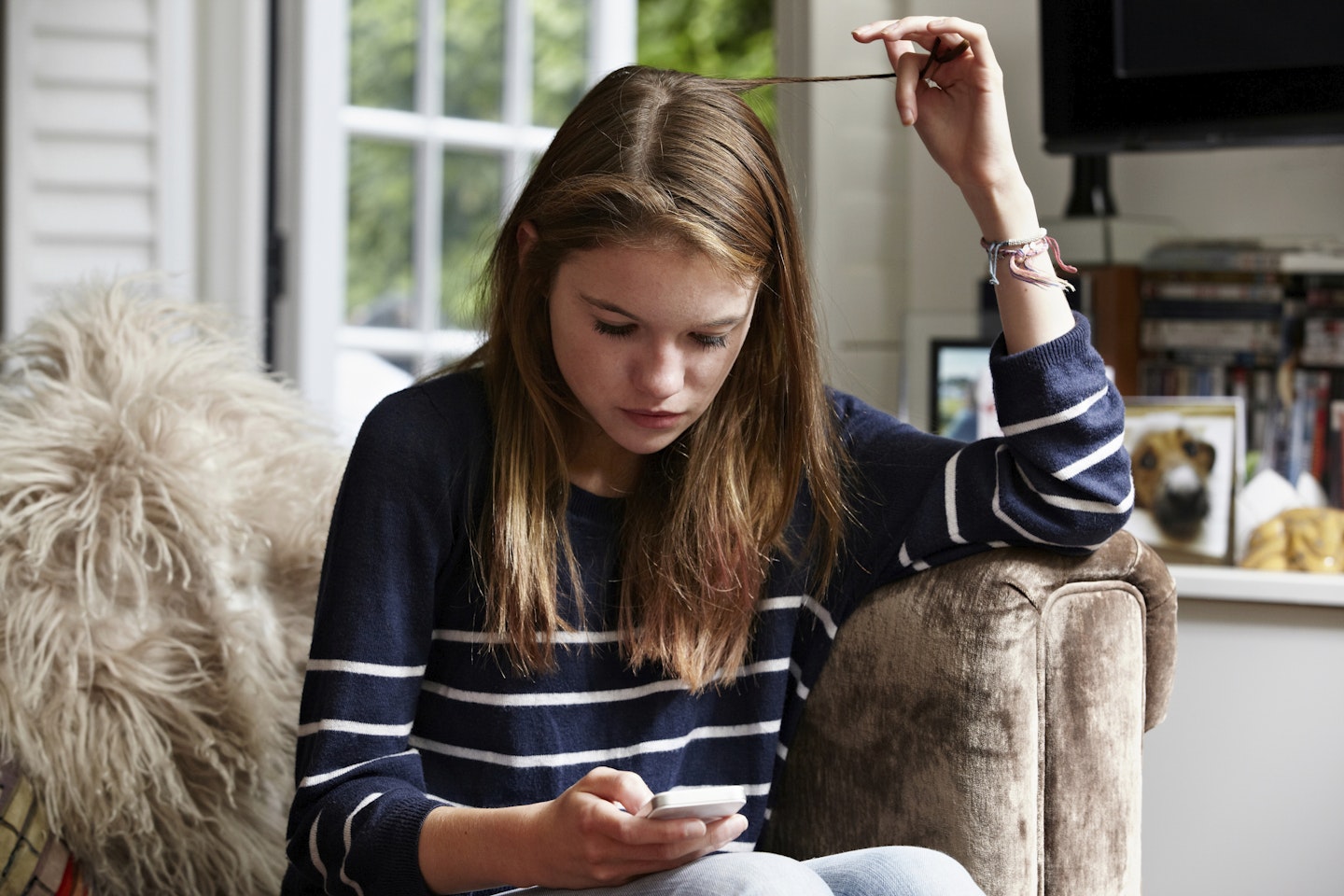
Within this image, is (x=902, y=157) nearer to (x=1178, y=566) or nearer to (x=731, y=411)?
(x=1178, y=566)

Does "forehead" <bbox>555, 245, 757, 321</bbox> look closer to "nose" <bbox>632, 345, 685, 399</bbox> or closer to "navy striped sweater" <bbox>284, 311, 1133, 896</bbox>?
"nose" <bbox>632, 345, 685, 399</bbox>

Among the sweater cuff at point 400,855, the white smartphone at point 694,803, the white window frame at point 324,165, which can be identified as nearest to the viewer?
the white smartphone at point 694,803

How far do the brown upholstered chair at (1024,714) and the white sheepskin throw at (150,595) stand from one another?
533mm

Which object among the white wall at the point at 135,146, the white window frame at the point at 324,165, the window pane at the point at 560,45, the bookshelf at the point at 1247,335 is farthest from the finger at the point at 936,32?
the window pane at the point at 560,45

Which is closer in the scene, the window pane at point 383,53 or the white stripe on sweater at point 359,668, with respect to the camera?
the white stripe on sweater at point 359,668

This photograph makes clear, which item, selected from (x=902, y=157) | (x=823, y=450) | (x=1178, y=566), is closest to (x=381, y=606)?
(x=823, y=450)

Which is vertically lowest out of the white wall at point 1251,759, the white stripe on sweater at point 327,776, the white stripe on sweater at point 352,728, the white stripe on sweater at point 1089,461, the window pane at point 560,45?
the white wall at point 1251,759

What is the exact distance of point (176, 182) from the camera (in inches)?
86.7

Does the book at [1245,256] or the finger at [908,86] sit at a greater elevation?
the finger at [908,86]

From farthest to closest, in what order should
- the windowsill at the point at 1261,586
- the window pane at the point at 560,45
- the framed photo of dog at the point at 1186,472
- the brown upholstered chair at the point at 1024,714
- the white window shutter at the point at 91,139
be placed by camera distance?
the window pane at the point at 560,45 → the white window shutter at the point at 91,139 → the framed photo of dog at the point at 1186,472 → the windowsill at the point at 1261,586 → the brown upholstered chair at the point at 1024,714

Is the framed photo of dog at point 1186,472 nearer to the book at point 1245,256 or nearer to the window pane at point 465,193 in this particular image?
the book at point 1245,256

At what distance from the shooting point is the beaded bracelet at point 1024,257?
1.05 meters

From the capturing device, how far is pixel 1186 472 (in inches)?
63.2

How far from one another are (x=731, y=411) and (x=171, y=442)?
0.49 meters
